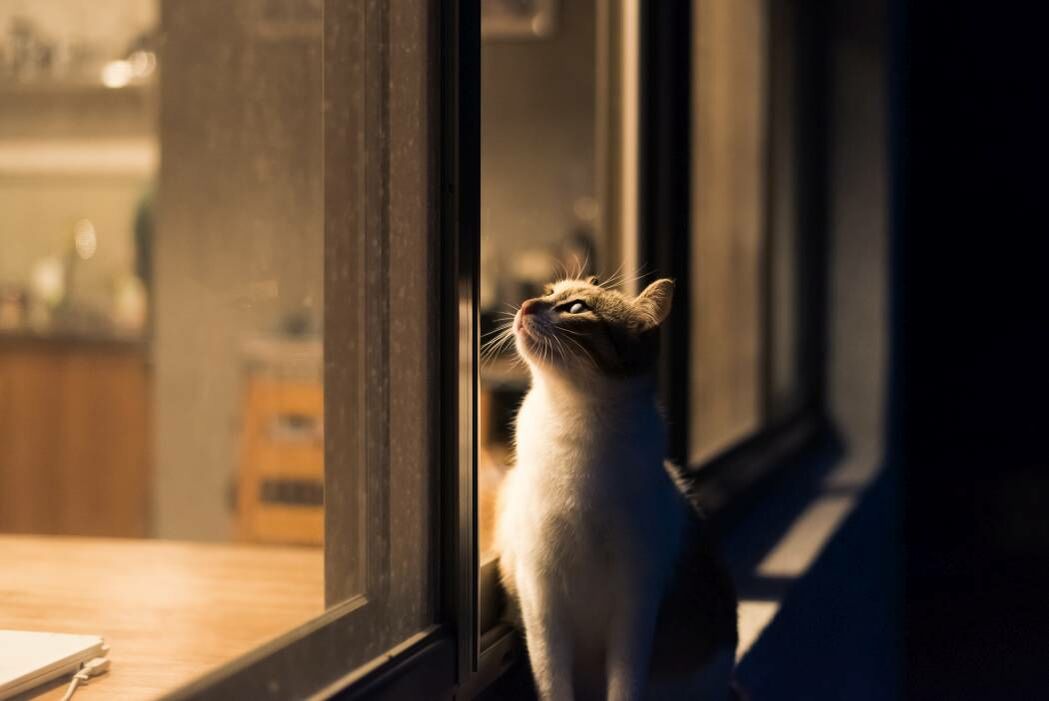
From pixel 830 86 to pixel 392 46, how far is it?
8.65 feet

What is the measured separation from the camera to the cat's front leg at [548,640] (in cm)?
96

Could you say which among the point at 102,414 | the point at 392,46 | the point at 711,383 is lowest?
the point at 102,414

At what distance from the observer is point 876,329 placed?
128 inches

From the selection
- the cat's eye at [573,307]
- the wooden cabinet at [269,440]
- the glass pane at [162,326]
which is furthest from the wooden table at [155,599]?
the wooden cabinet at [269,440]

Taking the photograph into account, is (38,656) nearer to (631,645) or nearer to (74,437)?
(631,645)

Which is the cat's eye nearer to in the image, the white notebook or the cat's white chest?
the cat's white chest

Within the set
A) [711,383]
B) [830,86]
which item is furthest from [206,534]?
[830,86]

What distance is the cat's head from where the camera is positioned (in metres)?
0.97

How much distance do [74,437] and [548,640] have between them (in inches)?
121

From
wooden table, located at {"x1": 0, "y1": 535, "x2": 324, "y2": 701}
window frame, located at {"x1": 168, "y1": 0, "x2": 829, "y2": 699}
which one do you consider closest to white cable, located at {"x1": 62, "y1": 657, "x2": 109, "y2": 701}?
wooden table, located at {"x1": 0, "y1": 535, "x2": 324, "y2": 701}

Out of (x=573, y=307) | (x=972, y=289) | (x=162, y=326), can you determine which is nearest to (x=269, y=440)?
(x=162, y=326)

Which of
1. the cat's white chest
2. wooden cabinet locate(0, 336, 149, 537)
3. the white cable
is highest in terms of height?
the cat's white chest

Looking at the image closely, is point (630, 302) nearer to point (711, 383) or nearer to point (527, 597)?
point (527, 597)

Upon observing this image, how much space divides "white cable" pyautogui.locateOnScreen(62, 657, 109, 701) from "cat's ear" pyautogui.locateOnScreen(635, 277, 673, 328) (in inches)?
20.6
